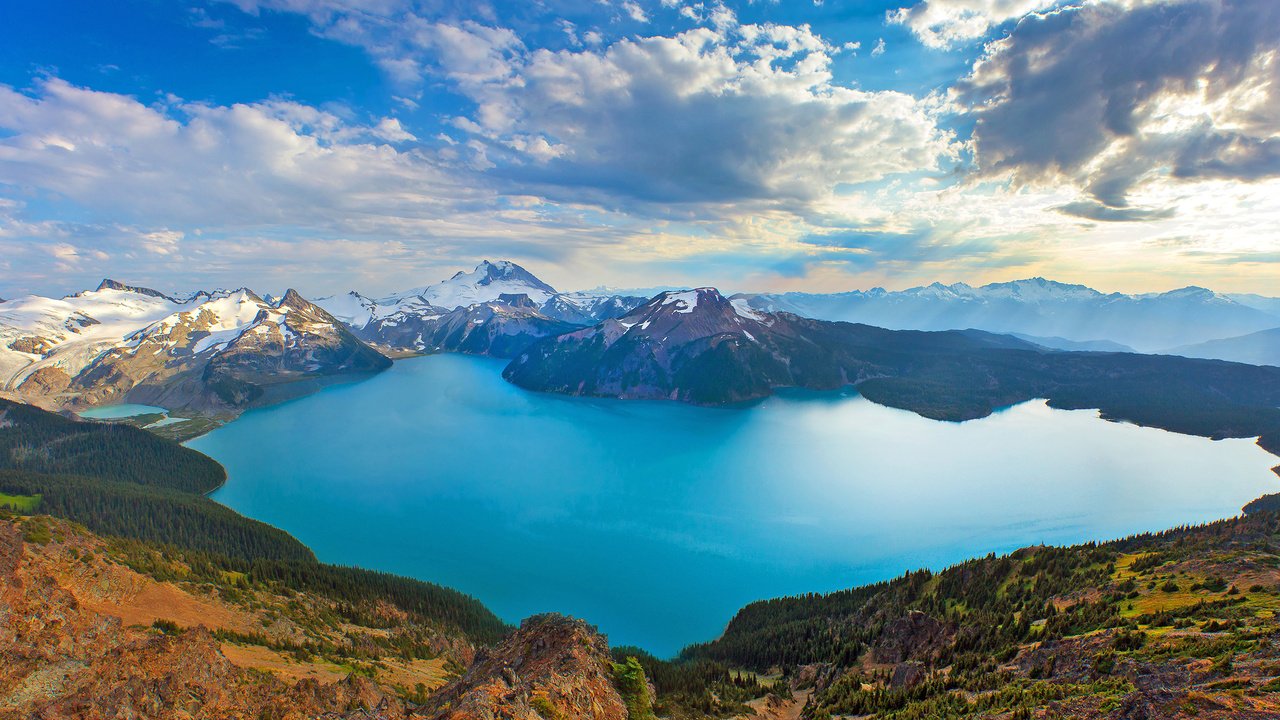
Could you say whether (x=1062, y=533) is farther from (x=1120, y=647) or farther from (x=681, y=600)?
(x=1120, y=647)

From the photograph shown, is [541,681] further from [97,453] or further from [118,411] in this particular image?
[118,411]

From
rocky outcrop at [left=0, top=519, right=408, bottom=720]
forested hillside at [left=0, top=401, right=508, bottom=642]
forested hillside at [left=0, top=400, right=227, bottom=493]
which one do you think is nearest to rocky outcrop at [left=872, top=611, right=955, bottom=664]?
rocky outcrop at [left=0, top=519, right=408, bottom=720]

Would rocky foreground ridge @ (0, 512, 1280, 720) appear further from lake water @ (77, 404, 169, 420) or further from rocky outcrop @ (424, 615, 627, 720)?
lake water @ (77, 404, 169, 420)

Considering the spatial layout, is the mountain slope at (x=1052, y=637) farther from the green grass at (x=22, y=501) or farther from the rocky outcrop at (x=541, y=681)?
the green grass at (x=22, y=501)

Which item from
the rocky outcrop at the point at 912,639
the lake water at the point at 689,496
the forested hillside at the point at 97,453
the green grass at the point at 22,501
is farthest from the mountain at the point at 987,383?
the green grass at the point at 22,501

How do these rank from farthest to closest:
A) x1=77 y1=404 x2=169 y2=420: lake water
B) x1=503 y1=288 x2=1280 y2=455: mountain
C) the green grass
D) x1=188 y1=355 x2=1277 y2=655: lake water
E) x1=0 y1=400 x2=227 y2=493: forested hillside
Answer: x1=77 y1=404 x2=169 y2=420: lake water → x1=503 y1=288 x2=1280 y2=455: mountain → x1=0 y1=400 x2=227 y2=493: forested hillside → the green grass → x1=188 y1=355 x2=1277 y2=655: lake water
